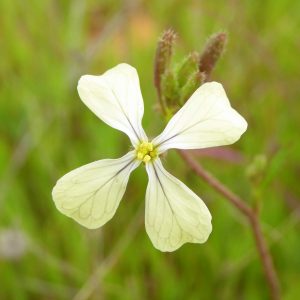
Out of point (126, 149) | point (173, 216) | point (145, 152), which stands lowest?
point (173, 216)

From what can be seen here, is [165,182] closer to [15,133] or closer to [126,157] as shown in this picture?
[126,157]

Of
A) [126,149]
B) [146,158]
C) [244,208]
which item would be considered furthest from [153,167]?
[126,149]

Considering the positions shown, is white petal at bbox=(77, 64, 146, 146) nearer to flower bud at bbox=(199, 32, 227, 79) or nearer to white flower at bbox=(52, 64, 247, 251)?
white flower at bbox=(52, 64, 247, 251)

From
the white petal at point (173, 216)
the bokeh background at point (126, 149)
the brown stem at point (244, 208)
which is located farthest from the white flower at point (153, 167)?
the bokeh background at point (126, 149)

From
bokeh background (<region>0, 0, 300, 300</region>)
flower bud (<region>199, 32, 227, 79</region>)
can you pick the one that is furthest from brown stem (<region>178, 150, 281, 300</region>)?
flower bud (<region>199, 32, 227, 79</region>)

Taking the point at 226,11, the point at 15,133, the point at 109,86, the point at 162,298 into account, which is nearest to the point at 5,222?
the point at 15,133

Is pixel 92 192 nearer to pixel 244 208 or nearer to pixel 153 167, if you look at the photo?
pixel 153 167

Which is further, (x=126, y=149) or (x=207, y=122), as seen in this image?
(x=126, y=149)

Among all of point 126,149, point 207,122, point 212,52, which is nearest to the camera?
point 207,122
